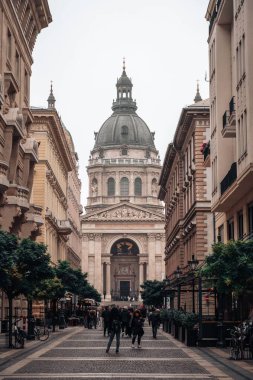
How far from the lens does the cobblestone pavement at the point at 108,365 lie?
22.0 meters

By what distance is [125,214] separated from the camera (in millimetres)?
164375

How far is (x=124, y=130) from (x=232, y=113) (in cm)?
15025

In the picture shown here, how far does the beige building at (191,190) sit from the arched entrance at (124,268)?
284ft

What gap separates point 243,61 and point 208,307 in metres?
23.1

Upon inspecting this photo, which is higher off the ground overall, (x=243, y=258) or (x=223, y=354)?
(x=243, y=258)

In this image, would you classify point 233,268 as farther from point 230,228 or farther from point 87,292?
point 87,292

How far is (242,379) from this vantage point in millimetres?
21062

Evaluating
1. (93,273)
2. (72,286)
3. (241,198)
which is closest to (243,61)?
(241,198)

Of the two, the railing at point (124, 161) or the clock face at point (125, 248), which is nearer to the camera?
the clock face at point (125, 248)

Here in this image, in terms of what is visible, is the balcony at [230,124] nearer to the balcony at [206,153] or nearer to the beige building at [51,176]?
the balcony at [206,153]

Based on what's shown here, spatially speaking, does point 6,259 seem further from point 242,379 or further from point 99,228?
point 99,228

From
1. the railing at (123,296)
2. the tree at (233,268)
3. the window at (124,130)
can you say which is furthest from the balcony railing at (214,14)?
the window at (124,130)

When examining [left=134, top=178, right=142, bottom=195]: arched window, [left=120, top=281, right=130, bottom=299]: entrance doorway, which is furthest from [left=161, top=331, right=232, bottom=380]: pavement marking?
[left=134, top=178, right=142, bottom=195]: arched window

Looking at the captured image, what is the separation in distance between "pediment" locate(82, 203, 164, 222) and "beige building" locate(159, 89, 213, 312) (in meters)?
82.9
